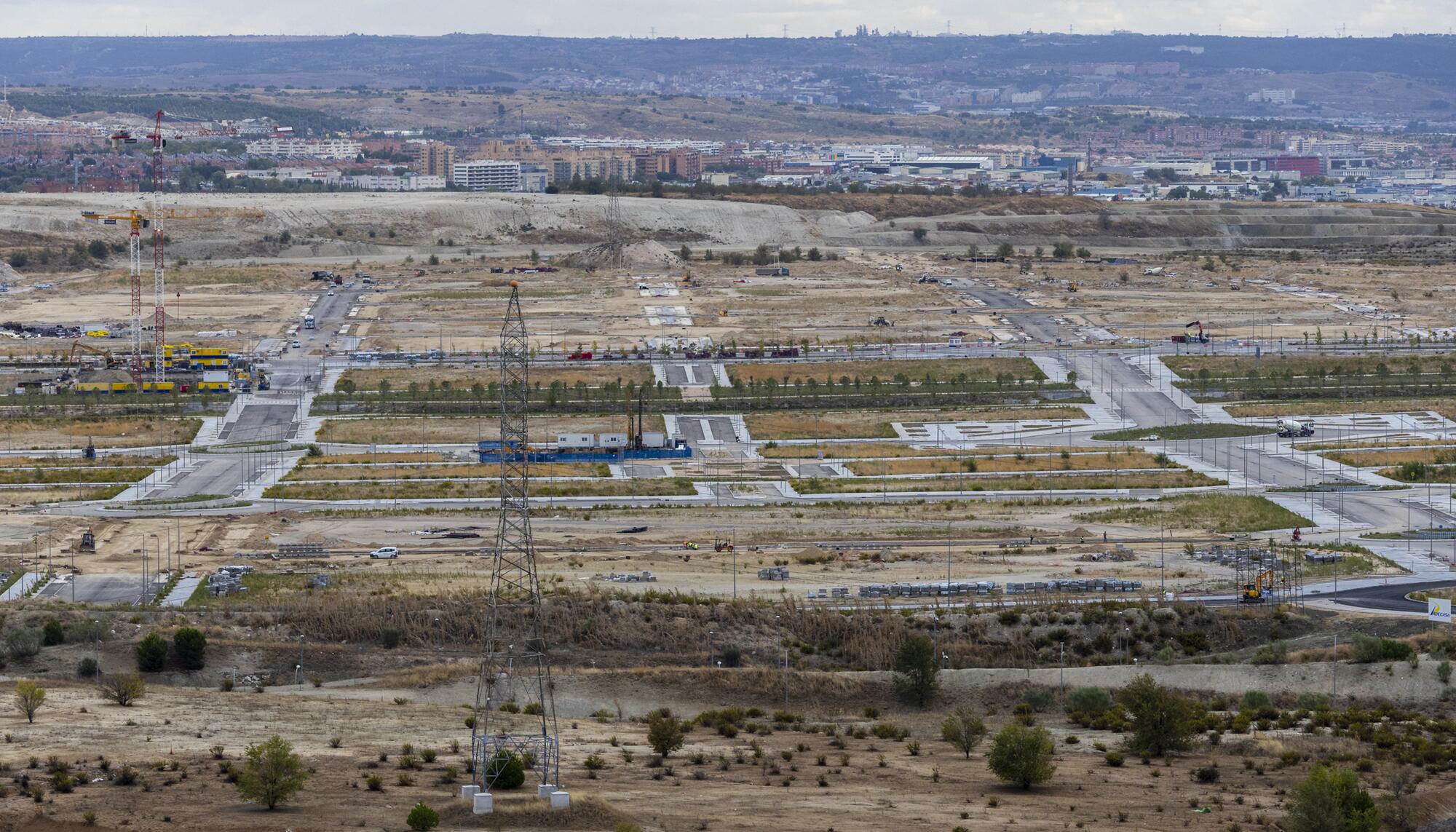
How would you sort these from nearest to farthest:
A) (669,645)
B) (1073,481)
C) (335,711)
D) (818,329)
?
1. (335,711)
2. (669,645)
3. (1073,481)
4. (818,329)

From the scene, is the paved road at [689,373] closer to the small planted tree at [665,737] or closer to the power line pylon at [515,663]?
the power line pylon at [515,663]

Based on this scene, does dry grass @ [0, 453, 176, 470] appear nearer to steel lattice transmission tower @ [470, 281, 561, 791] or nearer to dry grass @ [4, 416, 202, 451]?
dry grass @ [4, 416, 202, 451]

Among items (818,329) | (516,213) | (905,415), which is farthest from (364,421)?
(516,213)

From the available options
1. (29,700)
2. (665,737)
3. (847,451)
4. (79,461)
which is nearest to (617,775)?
(665,737)

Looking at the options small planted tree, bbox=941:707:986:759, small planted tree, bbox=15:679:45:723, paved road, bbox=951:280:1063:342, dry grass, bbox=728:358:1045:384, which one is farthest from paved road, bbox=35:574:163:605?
paved road, bbox=951:280:1063:342

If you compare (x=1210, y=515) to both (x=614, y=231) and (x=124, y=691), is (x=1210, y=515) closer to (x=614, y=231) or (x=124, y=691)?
(x=124, y=691)

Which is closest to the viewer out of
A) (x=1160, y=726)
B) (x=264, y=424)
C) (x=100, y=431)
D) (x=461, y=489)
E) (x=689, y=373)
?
(x=1160, y=726)

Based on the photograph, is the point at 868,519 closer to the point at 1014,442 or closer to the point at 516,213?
the point at 1014,442
